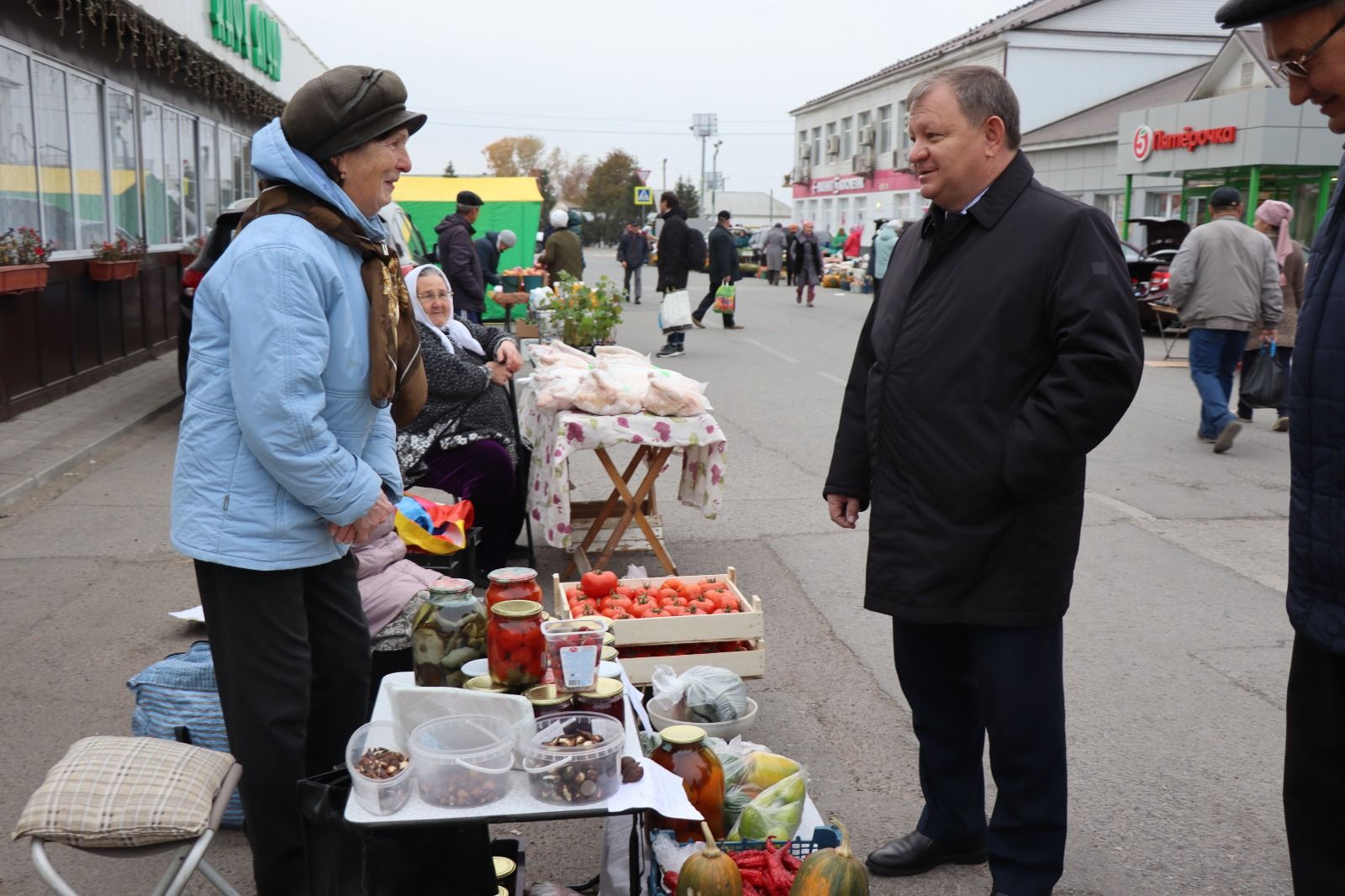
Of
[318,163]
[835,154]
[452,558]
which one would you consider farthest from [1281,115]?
[835,154]

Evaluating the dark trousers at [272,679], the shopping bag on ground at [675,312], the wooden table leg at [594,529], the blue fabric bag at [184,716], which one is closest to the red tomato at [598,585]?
the wooden table leg at [594,529]

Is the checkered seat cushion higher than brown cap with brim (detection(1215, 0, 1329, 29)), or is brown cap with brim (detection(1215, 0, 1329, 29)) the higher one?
brown cap with brim (detection(1215, 0, 1329, 29))

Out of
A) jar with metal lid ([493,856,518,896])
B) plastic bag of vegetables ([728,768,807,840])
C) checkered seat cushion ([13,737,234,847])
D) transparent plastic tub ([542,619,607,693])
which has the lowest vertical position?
jar with metal lid ([493,856,518,896])

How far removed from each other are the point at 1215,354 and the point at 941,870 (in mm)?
7790

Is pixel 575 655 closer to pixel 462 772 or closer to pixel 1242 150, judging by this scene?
pixel 462 772

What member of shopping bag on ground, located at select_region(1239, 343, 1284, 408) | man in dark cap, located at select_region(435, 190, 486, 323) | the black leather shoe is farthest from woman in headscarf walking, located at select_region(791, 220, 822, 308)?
the black leather shoe

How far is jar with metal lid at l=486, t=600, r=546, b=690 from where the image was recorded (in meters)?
2.88

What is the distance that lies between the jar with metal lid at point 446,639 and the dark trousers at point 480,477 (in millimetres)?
2887

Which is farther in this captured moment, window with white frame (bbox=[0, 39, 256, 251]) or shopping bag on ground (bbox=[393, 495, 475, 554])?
window with white frame (bbox=[0, 39, 256, 251])

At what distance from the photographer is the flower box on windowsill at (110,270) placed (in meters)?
11.8

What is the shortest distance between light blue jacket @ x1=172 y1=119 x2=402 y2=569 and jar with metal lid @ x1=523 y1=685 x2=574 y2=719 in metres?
0.61

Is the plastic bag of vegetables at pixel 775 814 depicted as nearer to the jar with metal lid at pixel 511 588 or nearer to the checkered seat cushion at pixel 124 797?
the jar with metal lid at pixel 511 588

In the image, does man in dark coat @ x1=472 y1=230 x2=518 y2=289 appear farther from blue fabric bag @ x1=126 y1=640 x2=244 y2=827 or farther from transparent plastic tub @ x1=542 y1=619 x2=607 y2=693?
transparent plastic tub @ x1=542 y1=619 x2=607 y2=693

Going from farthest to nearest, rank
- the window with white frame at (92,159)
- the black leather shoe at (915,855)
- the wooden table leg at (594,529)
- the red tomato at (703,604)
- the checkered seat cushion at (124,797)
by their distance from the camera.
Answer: the window with white frame at (92,159)
the wooden table leg at (594,529)
the red tomato at (703,604)
the black leather shoe at (915,855)
the checkered seat cushion at (124,797)
